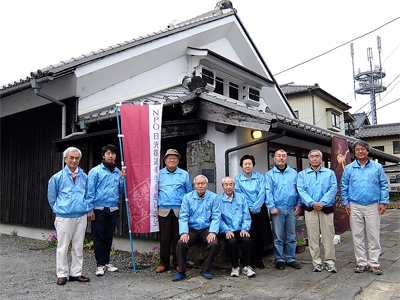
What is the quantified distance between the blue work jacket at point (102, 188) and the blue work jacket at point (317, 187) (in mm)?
3022

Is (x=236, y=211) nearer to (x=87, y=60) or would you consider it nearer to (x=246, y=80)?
(x=87, y=60)

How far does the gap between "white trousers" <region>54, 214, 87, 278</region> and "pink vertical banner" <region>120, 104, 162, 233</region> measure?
2.89 ft

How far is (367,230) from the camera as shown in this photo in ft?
17.4

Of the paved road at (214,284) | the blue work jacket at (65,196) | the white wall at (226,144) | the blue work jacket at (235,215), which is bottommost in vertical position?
the paved road at (214,284)

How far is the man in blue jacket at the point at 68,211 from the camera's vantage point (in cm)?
482

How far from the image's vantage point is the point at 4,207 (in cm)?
1026

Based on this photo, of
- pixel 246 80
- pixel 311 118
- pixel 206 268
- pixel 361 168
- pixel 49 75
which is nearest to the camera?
pixel 206 268

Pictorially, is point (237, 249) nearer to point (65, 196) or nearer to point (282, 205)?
point (282, 205)

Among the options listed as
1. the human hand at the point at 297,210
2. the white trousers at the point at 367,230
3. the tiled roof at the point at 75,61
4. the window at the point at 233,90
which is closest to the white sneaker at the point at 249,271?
the human hand at the point at 297,210

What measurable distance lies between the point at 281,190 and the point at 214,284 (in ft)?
6.11

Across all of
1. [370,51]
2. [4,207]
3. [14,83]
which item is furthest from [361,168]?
[370,51]

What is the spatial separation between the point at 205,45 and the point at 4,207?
8037mm

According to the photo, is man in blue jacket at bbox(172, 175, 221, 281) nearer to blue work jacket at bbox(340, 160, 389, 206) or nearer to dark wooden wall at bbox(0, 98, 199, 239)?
dark wooden wall at bbox(0, 98, 199, 239)

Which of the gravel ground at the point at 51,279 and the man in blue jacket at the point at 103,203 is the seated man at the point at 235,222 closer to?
the gravel ground at the point at 51,279
